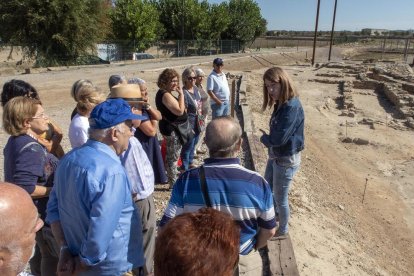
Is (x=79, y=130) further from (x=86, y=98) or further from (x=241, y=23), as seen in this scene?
(x=241, y=23)

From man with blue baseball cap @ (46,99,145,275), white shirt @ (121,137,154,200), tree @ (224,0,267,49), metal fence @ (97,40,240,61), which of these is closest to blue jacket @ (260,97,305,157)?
white shirt @ (121,137,154,200)

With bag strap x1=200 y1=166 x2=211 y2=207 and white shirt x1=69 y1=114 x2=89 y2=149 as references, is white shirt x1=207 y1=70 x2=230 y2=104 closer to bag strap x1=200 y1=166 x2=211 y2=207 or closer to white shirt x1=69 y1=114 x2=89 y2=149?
white shirt x1=69 y1=114 x2=89 y2=149

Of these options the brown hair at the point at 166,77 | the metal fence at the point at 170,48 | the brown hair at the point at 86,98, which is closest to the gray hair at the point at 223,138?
the brown hair at the point at 86,98

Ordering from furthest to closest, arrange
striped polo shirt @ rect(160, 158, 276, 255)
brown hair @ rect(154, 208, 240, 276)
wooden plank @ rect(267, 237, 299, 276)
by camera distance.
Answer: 1. wooden plank @ rect(267, 237, 299, 276)
2. striped polo shirt @ rect(160, 158, 276, 255)
3. brown hair @ rect(154, 208, 240, 276)

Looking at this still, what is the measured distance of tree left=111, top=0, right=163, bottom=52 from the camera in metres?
38.9

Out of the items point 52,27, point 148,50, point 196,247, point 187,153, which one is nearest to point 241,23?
point 148,50

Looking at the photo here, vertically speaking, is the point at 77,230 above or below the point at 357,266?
above

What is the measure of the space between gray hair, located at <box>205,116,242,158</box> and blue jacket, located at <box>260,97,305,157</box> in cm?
110

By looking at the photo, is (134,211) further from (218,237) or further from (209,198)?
(218,237)

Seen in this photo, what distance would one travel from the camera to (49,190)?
2.66 meters

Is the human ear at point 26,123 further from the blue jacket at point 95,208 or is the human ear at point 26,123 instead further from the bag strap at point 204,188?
the bag strap at point 204,188

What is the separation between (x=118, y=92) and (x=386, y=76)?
21.3 m

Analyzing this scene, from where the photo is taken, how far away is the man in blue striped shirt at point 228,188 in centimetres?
224

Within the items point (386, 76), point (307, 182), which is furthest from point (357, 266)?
point (386, 76)
